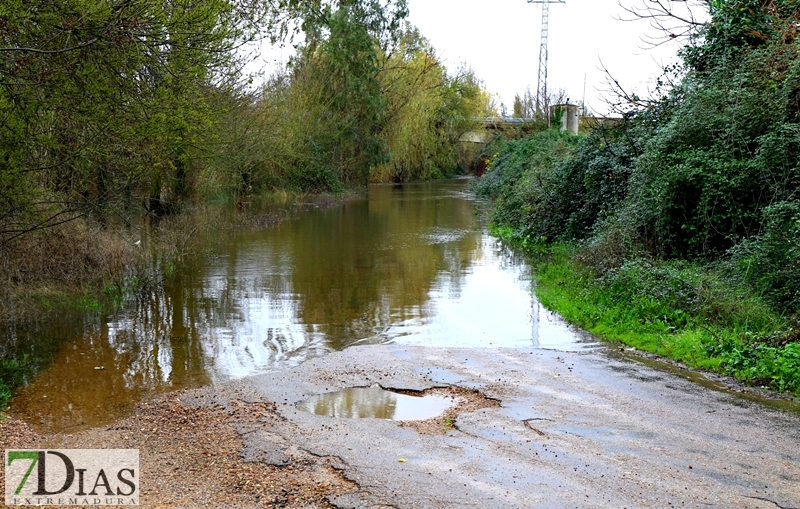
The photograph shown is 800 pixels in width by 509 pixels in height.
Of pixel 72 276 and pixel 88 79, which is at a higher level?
pixel 88 79

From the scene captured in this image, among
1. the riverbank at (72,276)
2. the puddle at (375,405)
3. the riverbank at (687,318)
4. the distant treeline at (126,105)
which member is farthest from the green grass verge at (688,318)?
the riverbank at (72,276)

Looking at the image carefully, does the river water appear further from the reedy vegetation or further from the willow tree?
the willow tree

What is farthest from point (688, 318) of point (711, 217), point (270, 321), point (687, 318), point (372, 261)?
point (372, 261)

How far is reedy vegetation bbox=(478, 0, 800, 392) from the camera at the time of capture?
10.4 m

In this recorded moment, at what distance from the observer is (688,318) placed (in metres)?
11.0

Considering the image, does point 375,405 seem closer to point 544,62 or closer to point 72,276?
point 72,276

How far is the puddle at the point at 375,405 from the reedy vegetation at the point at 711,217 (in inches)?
152

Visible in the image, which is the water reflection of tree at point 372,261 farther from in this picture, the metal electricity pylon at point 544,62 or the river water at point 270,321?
the metal electricity pylon at point 544,62

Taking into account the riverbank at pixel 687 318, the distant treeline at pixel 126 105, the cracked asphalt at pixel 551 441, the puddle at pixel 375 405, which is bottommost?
the puddle at pixel 375 405

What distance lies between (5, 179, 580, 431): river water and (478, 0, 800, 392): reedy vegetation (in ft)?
4.60

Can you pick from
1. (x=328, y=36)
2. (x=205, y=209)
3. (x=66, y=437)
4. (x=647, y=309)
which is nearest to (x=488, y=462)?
(x=66, y=437)

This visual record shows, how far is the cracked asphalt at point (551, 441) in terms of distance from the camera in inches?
223

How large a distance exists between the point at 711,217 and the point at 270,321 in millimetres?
8052

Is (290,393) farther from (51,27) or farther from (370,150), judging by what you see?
(370,150)
